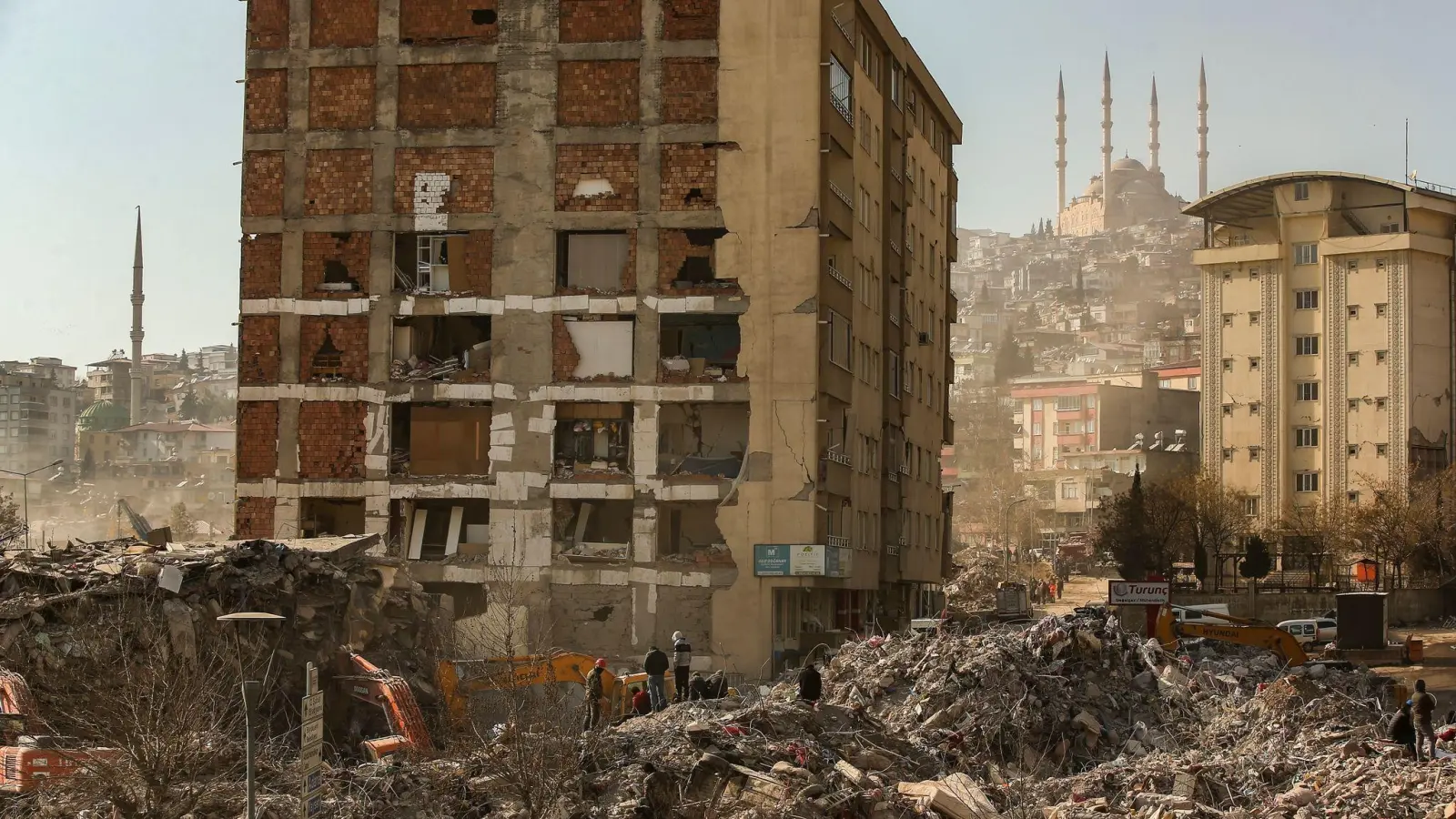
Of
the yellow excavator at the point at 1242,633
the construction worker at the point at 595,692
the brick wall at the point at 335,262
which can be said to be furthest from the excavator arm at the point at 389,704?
the brick wall at the point at 335,262

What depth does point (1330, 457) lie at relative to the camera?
104m

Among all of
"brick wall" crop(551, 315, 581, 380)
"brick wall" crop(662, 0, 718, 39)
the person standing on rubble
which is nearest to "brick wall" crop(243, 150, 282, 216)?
"brick wall" crop(551, 315, 581, 380)

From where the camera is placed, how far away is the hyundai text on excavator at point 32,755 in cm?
2245

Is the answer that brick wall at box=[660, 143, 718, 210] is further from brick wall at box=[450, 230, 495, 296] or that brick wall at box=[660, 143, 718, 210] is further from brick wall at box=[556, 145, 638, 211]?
brick wall at box=[450, 230, 495, 296]

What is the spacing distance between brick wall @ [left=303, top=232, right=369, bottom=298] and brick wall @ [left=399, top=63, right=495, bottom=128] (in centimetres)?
349

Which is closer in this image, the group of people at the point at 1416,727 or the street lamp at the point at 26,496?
the group of people at the point at 1416,727

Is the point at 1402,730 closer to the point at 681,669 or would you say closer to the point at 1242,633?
the point at 681,669

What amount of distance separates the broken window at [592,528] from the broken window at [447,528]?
76.2 inches

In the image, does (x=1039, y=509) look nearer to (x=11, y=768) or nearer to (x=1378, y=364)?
(x=1378, y=364)

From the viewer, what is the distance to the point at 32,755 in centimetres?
2348

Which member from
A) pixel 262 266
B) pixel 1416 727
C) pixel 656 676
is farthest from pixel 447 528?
pixel 1416 727

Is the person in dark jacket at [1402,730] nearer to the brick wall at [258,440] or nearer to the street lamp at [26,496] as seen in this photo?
the brick wall at [258,440]

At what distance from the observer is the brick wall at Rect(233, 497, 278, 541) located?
2019 inches

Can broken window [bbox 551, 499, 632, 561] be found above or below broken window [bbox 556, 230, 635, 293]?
below
